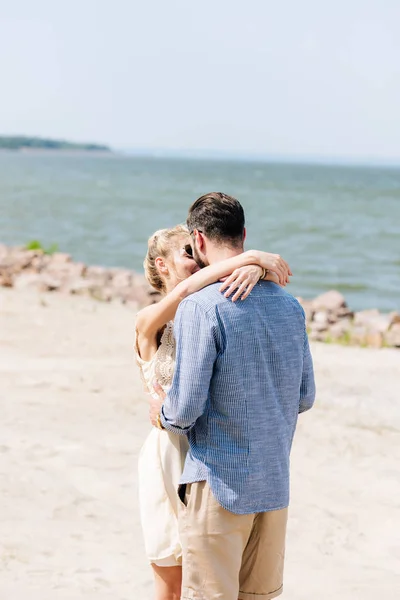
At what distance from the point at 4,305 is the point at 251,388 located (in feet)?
33.6

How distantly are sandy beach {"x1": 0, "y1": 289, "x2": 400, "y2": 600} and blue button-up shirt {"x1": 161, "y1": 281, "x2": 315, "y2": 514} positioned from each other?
1.99m

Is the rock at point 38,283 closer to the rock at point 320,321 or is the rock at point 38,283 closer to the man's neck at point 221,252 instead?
the rock at point 320,321

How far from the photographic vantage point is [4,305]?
12.7 metres

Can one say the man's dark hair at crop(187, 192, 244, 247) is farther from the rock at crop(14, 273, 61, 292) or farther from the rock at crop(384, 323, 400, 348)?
the rock at crop(14, 273, 61, 292)

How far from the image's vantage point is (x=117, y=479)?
20.7ft

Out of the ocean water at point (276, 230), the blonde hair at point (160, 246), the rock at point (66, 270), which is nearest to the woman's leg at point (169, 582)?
the blonde hair at point (160, 246)

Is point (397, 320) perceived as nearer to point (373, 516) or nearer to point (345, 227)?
point (373, 516)

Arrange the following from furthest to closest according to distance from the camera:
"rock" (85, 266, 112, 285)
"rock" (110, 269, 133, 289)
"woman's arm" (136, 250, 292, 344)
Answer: "rock" (85, 266, 112, 285), "rock" (110, 269, 133, 289), "woman's arm" (136, 250, 292, 344)

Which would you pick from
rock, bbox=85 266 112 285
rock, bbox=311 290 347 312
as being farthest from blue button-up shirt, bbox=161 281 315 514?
rock, bbox=85 266 112 285

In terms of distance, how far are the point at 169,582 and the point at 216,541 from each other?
1.94ft

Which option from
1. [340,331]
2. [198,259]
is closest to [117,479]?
[198,259]

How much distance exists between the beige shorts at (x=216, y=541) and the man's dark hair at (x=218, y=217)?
88 cm

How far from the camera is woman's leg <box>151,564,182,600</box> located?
3.41 meters

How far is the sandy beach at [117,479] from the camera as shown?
193 inches
